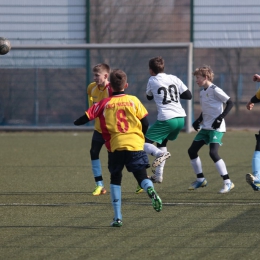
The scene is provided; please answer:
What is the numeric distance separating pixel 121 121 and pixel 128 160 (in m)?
0.39

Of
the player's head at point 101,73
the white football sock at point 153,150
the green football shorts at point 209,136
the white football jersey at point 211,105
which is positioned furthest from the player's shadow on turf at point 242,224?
the player's head at point 101,73

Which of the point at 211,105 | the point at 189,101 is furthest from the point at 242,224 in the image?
the point at 189,101

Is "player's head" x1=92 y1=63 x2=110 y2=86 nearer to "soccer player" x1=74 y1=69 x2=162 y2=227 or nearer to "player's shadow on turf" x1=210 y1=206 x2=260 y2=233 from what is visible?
"soccer player" x1=74 y1=69 x2=162 y2=227

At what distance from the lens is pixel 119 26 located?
64.0ft

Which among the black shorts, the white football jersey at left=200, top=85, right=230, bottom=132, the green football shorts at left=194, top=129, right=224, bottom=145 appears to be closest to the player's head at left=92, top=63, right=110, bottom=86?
the white football jersey at left=200, top=85, right=230, bottom=132

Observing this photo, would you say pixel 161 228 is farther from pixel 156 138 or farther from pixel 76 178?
pixel 76 178

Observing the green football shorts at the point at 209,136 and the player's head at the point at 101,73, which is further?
the green football shorts at the point at 209,136

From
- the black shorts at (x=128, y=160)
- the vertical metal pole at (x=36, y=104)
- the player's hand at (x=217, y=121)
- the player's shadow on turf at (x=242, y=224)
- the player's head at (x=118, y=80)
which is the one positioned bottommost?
the vertical metal pole at (x=36, y=104)

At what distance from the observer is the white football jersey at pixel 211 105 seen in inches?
358

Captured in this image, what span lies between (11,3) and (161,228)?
14.1m

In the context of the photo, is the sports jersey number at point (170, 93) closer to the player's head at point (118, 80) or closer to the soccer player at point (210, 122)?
the soccer player at point (210, 122)

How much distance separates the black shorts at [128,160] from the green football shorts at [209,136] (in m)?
2.35

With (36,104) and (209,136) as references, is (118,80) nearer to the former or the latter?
(209,136)

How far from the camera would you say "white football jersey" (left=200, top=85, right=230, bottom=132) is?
9086mm
